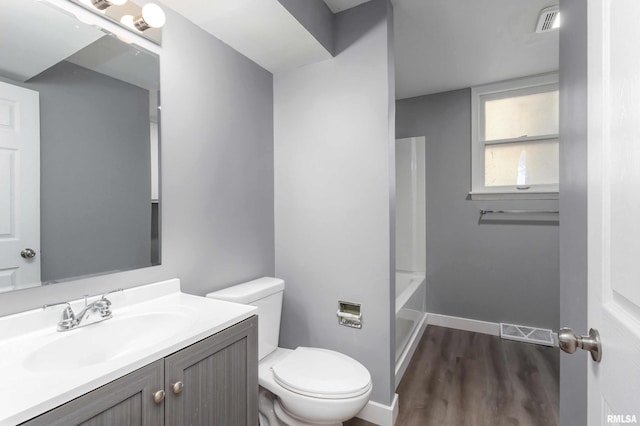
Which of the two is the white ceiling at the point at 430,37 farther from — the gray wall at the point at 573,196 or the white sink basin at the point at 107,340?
the white sink basin at the point at 107,340

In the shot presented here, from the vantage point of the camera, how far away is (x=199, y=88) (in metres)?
1.58

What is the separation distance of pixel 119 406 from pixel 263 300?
3.17ft

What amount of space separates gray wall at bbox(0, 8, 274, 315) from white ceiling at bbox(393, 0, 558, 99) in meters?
1.11

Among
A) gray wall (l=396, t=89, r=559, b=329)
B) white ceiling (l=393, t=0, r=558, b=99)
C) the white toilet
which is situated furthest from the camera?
gray wall (l=396, t=89, r=559, b=329)

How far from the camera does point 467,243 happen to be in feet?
10.0

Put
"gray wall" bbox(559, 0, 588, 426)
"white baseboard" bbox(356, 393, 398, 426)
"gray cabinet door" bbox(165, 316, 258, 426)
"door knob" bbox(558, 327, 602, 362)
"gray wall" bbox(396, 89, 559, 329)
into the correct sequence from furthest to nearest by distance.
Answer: "gray wall" bbox(396, 89, 559, 329) → "white baseboard" bbox(356, 393, 398, 426) → "gray cabinet door" bbox(165, 316, 258, 426) → "gray wall" bbox(559, 0, 588, 426) → "door knob" bbox(558, 327, 602, 362)

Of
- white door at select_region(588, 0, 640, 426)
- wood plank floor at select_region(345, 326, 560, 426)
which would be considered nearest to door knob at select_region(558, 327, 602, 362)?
white door at select_region(588, 0, 640, 426)

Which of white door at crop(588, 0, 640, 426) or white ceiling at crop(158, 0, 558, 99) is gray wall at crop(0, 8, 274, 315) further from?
white door at crop(588, 0, 640, 426)

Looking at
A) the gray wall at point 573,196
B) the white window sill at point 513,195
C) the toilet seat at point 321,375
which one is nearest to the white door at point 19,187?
the toilet seat at point 321,375

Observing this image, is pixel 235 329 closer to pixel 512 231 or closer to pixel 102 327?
pixel 102 327

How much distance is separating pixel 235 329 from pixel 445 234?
2645 mm

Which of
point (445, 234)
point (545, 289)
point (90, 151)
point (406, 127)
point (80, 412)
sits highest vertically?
point (406, 127)

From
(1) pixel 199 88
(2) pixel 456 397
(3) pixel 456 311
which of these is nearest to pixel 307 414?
(2) pixel 456 397

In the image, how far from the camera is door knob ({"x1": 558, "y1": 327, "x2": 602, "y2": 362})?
583mm
